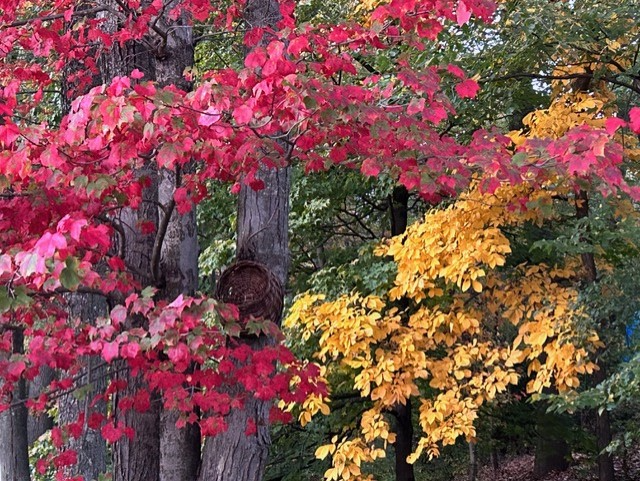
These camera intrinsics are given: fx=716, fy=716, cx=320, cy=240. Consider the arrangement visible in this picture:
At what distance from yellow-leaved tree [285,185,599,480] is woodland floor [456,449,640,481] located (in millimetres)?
5306

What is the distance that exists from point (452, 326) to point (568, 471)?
6982mm

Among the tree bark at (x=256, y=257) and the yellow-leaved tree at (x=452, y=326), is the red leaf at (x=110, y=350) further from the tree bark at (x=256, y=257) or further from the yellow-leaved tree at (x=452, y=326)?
the yellow-leaved tree at (x=452, y=326)

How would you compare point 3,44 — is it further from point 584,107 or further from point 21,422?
point 584,107

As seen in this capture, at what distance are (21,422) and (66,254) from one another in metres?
5.71

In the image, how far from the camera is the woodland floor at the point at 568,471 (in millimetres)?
11227

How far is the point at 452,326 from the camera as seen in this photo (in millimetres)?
6559

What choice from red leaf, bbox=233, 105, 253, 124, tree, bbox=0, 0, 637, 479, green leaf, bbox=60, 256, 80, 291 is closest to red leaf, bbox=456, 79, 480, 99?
tree, bbox=0, 0, 637, 479

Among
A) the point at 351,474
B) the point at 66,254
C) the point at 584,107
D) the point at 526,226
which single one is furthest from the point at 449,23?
the point at 66,254

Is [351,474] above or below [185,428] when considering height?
below

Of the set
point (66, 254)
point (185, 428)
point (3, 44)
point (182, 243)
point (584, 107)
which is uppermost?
point (3, 44)

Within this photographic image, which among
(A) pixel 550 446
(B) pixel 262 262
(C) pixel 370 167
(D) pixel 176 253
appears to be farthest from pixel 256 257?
(A) pixel 550 446

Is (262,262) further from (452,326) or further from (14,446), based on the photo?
(14,446)

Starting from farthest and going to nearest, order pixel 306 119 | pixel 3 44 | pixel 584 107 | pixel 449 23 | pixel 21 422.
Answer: pixel 21 422 → pixel 449 23 → pixel 584 107 → pixel 3 44 → pixel 306 119

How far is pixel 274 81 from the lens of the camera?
3.13 m
